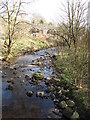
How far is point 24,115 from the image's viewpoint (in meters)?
5.67

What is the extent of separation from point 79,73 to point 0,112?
407cm

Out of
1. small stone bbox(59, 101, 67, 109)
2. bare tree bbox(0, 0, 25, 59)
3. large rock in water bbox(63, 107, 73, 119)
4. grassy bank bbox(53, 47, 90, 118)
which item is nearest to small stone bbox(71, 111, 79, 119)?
large rock in water bbox(63, 107, 73, 119)

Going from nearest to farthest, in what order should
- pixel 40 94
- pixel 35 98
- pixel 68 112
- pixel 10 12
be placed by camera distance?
pixel 68 112 → pixel 35 98 → pixel 40 94 → pixel 10 12

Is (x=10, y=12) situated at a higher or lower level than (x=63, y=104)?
higher

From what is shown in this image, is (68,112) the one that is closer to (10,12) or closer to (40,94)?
(40,94)

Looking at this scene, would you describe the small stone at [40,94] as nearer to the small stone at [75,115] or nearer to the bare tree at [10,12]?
the small stone at [75,115]

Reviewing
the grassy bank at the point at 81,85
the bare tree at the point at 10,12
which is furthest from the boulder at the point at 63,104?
the bare tree at the point at 10,12

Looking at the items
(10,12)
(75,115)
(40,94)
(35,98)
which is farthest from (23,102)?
(10,12)

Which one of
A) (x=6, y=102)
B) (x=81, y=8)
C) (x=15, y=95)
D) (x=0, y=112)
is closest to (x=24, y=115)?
(x=0, y=112)

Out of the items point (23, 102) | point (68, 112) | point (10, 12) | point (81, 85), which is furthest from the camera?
point (10, 12)

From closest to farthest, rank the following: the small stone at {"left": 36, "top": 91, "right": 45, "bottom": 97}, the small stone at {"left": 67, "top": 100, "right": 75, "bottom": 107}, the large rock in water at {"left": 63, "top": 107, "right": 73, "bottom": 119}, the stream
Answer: the large rock in water at {"left": 63, "top": 107, "right": 73, "bottom": 119} → the stream → the small stone at {"left": 67, "top": 100, "right": 75, "bottom": 107} → the small stone at {"left": 36, "top": 91, "right": 45, "bottom": 97}

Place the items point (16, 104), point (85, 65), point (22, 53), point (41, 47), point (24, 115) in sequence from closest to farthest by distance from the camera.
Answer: point (24, 115) → point (16, 104) → point (85, 65) → point (22, 53) → point (41, 47)

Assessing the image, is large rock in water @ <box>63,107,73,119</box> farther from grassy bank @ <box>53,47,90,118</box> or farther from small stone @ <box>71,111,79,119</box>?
grassy bank @ <box>53,47,90,118</box>

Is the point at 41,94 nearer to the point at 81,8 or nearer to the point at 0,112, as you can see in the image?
the point at 0,112
